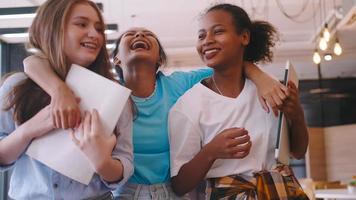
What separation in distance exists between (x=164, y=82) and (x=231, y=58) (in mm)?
251

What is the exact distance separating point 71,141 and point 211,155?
392mm

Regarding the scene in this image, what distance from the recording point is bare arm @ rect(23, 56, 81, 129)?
1042mm

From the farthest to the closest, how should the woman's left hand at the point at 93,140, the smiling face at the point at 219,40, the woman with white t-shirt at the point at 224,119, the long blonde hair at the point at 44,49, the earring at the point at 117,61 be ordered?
1. the earring at the point at 117,61
2. the smiling face at the point at 219,40
3. the woman with white t-shirt at the point at 224,119
4. the long blonde hair at the point at 44,49
5. the woman's left hand at the point at 93,140

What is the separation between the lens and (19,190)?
1147mm

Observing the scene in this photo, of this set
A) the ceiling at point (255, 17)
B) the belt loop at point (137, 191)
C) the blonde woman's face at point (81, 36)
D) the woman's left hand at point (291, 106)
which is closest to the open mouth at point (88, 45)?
the blonde woman's face at point (81, 36)

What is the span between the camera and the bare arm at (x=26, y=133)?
42.6 inches

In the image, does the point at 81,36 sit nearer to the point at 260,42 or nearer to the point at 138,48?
the point at 138,48

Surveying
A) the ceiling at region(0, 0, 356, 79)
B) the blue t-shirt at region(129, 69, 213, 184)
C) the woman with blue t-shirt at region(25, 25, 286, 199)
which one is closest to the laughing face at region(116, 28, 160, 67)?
the woman with blue t-shirt at region(25, 25, 286, 199)

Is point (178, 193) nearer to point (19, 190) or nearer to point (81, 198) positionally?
point (81, 198)

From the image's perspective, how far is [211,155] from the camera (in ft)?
4.10

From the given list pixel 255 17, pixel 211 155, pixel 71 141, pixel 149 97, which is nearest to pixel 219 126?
pixel 211 155

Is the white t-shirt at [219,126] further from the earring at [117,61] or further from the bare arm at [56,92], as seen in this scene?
the bare arm at [56,92]

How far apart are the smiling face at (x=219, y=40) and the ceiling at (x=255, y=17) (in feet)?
10.5

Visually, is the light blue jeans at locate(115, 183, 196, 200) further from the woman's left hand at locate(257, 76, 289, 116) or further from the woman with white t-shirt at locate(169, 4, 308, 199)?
the woman's left hand at locate(257, 76, 289, 116)
